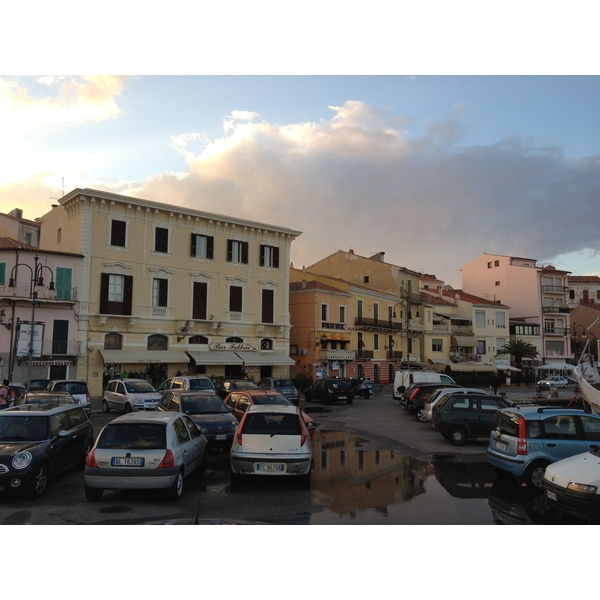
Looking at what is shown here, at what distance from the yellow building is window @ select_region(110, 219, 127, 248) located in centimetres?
6

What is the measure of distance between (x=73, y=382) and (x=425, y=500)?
57.6ft

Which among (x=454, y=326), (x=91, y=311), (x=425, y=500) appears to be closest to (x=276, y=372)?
(x=91, y=311)

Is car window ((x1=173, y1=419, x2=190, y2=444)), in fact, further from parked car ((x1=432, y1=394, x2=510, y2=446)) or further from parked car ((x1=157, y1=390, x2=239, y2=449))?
parked car ((x1=432, y1=394, x2=510, y2=446))

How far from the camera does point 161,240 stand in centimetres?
3766

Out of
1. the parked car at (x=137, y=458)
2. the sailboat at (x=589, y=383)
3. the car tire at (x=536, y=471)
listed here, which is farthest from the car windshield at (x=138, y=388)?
the sailboat at (x=589, y=383)

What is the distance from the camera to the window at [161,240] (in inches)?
1471

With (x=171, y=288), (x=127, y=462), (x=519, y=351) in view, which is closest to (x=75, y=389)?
(x=127, y=462)

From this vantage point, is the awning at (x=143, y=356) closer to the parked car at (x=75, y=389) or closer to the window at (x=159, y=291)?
the window at (x=159, y=291)

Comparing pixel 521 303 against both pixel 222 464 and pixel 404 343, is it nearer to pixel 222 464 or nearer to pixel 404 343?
pixel 404 343

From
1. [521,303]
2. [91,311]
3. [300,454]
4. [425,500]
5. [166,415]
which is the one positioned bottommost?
[425,500]

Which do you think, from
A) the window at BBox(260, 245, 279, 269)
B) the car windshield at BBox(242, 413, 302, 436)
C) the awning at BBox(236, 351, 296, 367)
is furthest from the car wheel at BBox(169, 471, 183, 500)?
the window at BBox(260, 245, 279, 269)

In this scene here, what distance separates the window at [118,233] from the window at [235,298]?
29.2 feet

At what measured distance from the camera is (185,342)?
38.0 m

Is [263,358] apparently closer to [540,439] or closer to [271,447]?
[271,447]
